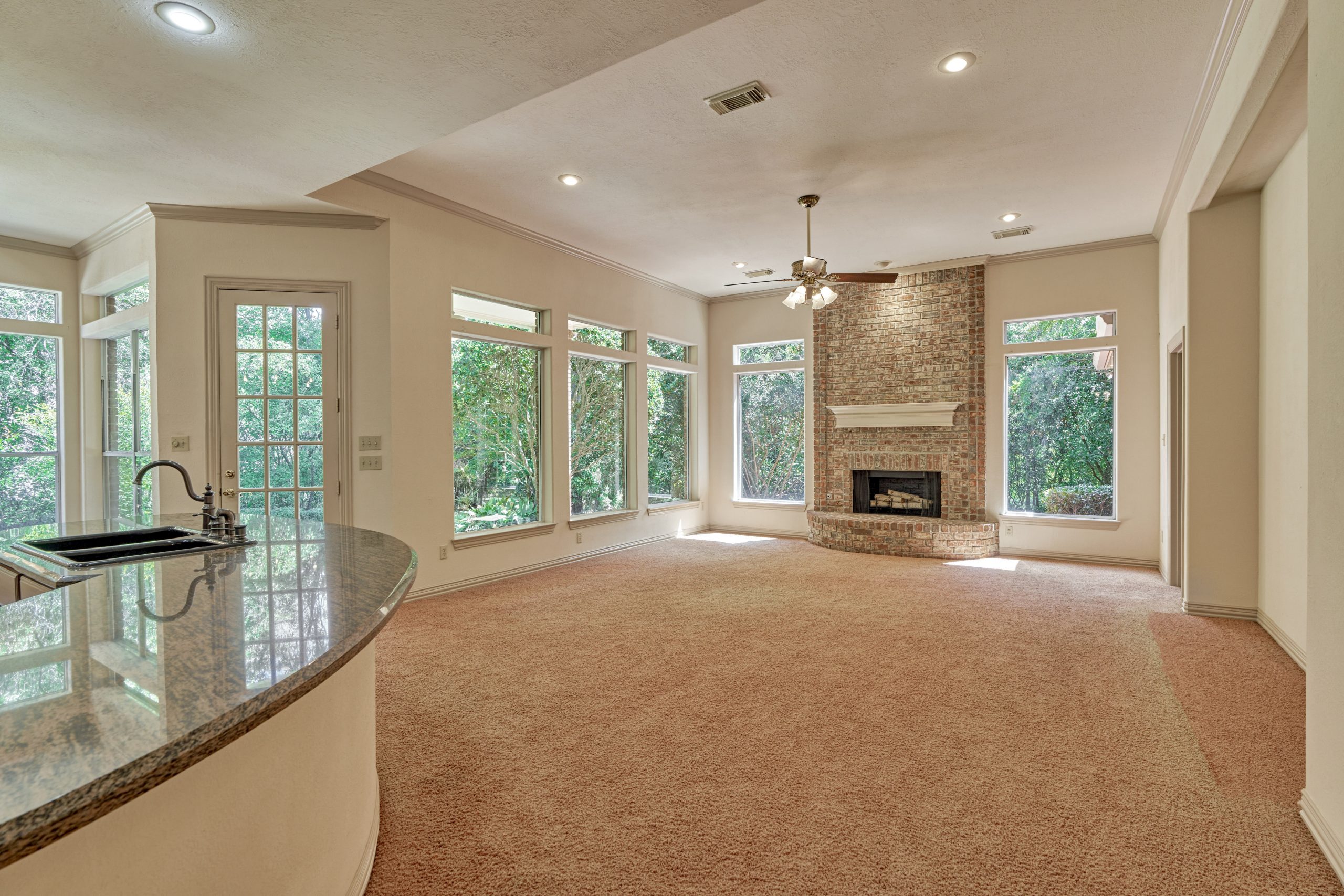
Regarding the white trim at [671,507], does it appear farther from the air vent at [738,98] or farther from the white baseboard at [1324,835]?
the white baseboard at [1324,835]

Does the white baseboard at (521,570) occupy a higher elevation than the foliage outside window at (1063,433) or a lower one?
lower

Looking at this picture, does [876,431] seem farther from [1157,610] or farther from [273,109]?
[273,109]

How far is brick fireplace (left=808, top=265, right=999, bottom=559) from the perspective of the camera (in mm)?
6723

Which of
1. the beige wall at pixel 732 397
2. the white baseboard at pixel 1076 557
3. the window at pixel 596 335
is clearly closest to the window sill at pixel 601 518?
the beige wall at pixel 732 397

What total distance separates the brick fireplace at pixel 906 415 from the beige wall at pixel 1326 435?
4.57 metres

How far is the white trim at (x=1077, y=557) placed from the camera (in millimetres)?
6020

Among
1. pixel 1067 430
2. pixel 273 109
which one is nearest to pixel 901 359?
pixel 1067 430

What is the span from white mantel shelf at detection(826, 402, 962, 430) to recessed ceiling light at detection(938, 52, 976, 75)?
407cm

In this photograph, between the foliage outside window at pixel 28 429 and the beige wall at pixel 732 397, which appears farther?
the beige wall at pixel 732 397

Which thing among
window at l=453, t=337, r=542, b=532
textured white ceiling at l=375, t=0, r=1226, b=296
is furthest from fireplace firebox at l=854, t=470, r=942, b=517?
window at l=453, t=337, r=542, b=532

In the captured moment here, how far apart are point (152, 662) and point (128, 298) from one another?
525 centimetres

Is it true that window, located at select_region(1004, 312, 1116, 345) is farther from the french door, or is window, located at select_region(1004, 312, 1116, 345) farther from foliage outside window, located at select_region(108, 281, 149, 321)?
foliage outside window, located at select_region(108, 281, 149, 321)

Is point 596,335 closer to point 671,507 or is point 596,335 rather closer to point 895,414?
point 671,507

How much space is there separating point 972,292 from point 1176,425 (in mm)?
2361
